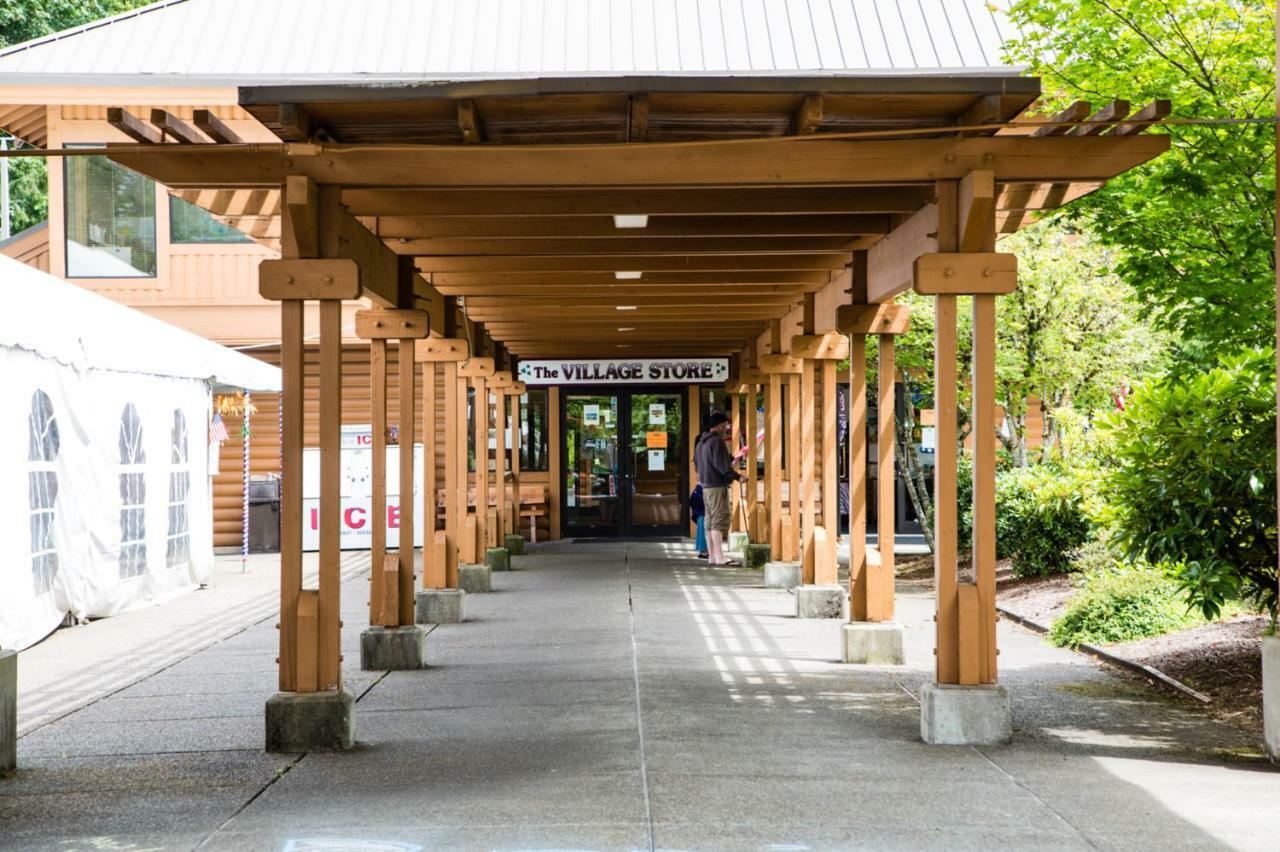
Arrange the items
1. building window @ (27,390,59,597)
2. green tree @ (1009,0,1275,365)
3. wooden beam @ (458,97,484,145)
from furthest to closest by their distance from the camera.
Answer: building window @ (27,390,59,597) → green tree @ (1009,0,1275,365) → wooden beam @ (458,97,484,145)

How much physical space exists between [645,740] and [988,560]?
78.0 inches

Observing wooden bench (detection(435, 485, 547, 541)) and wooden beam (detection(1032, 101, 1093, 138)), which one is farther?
wooden bench (detection(435, 485, 547, 541))

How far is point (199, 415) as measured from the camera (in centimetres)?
1731

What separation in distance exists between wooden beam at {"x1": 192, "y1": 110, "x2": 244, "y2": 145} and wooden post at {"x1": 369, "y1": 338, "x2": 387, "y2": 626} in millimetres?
2780

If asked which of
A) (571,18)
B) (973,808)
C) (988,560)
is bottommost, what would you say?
(973,808)

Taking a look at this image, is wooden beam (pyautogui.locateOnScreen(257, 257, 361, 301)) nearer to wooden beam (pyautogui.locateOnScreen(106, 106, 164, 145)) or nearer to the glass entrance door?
wooden beam (pyautogui.locateOnScreen(106, 106, 164, 145))

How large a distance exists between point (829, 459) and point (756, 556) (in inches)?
248

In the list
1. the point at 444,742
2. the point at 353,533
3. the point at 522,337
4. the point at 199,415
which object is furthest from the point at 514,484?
the point at 444,742

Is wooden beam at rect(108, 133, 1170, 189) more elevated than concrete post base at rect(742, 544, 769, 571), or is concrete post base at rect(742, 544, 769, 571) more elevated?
wooden beam at rect(108, 133, 1170, 189)

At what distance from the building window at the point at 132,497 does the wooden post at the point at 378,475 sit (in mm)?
4981

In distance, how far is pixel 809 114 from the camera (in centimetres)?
723

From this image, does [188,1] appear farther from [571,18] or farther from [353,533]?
[353,533]

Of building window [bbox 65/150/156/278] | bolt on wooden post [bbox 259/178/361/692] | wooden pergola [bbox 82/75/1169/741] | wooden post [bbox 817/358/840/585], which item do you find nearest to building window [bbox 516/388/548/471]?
building window [bbox 65/150/156/278]

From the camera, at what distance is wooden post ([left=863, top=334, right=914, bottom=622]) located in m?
10.4
